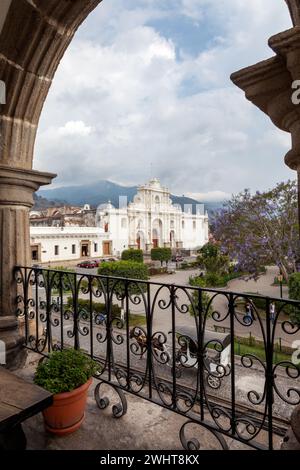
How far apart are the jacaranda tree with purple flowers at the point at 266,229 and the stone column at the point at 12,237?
527 inches

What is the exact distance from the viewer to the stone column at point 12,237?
2.56m

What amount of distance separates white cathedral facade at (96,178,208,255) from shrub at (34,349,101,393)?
3799 centimetres

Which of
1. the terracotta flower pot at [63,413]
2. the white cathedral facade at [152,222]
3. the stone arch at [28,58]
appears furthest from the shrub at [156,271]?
the terracotta flower pot at [63,413]

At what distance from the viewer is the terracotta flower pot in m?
1.73

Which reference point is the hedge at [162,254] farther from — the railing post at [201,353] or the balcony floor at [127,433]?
the railing post at [201,353]

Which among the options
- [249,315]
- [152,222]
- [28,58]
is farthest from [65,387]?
[152,222]

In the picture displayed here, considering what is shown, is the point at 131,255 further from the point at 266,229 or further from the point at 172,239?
the point at 172,239

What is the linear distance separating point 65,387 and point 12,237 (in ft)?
4.78

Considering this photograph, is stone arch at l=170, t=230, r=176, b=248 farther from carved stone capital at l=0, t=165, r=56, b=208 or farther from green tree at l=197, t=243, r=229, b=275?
carved stone capital at l=0, t=165, r=56, b=208
